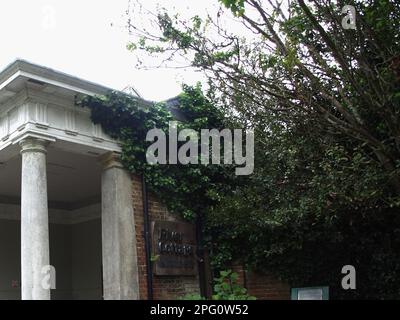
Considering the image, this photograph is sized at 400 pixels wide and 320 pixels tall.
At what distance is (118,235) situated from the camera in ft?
30.3

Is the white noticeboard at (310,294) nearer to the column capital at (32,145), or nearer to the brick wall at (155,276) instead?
the brick wall at (155,276)

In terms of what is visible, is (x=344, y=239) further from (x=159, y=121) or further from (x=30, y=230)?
(x=30, y=230)

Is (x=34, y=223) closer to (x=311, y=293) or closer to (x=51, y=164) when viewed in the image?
(x=51, y=164)

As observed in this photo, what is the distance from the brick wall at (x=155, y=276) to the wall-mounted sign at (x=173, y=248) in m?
0.14

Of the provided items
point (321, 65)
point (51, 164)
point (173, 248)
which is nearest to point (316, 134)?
point (321, 65)

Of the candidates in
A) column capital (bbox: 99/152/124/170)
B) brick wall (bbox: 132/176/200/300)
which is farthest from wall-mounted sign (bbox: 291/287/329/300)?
column capital (bbox: 99/152/124/170)

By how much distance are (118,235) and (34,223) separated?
1.62 meters

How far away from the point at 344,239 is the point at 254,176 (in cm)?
193

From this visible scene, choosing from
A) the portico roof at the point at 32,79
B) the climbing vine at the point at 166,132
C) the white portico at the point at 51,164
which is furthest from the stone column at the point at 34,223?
the climbing vine at the point at 166,132

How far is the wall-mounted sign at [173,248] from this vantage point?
968 cm

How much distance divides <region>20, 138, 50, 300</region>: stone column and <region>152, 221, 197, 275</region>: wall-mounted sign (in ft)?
7.14

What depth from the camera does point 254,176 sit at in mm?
9594
